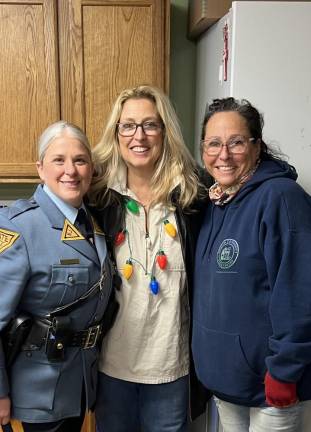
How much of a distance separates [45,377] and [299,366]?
64 cm

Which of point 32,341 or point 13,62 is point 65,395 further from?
point 13,62

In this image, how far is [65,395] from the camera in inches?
48.8

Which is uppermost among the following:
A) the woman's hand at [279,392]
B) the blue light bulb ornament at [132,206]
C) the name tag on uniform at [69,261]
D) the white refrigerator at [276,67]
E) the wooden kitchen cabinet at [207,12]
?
the wooden kitchen cabinet at [207,12]

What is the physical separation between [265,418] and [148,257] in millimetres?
540

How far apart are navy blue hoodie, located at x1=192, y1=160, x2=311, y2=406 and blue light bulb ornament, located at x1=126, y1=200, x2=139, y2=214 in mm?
269

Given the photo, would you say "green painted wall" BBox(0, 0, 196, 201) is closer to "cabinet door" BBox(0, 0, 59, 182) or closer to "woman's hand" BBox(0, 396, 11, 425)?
"cabinet door" BBox(0, 0, 59, 182)

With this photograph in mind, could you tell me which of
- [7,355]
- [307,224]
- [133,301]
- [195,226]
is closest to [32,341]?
[7,355]

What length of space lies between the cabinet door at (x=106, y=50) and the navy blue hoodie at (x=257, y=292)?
31.9 inches

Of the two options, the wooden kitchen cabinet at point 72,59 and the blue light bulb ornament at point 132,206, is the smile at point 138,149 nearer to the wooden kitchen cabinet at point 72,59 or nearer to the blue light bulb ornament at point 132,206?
the blue light bulb ornament at point 132,206

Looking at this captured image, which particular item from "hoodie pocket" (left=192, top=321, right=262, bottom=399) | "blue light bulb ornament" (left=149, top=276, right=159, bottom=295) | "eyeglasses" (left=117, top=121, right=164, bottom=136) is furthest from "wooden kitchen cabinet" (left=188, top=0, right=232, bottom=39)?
"hoodie pocket" (left=192, top=321, right=262, bottom=399)

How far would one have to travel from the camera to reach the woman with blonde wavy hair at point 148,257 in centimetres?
139

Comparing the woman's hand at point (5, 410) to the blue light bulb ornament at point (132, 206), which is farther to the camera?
the blue light bulb ornament at point (132, 206)

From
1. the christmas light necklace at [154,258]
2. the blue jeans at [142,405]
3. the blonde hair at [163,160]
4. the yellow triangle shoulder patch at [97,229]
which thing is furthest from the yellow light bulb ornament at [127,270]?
the blue jeans at [142,405]

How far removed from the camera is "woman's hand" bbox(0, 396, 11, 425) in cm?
119
